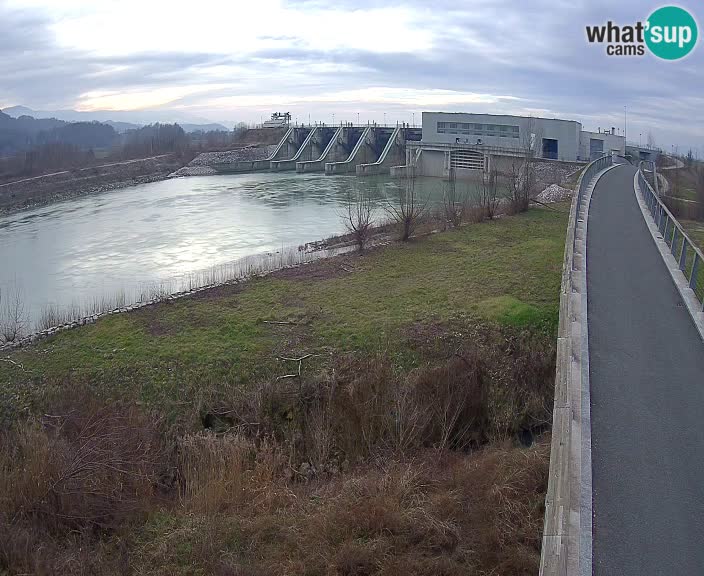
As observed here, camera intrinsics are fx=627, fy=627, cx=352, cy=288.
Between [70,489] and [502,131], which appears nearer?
[70,489]

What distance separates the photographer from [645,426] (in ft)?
A: 21.9

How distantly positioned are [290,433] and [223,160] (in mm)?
60329

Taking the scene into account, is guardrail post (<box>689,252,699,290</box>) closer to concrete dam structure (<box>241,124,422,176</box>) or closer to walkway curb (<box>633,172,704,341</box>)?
walkway curb (<box>633,172,704,341</box>)

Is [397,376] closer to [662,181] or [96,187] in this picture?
[662,181]

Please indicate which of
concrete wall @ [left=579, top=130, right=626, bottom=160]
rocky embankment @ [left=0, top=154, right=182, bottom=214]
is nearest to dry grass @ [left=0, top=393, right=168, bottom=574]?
rocky embankment @ [left=0, top=154, right=182, bottom=214]

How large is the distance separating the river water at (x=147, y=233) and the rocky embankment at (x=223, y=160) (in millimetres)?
10648

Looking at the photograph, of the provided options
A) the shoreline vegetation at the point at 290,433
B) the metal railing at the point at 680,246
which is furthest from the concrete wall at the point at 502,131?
the shoreline vegetation at the point at 290,433

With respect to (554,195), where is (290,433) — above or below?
below

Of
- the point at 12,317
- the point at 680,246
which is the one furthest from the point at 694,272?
the point at 12,317

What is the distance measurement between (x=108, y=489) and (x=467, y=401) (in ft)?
18.3

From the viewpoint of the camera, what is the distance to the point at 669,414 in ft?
22.7

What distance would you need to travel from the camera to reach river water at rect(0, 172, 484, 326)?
68.0 ft

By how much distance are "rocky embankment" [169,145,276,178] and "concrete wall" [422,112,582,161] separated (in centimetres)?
1942

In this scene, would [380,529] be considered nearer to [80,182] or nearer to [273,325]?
[273,325]
